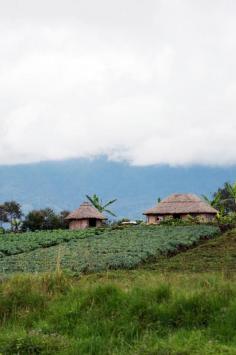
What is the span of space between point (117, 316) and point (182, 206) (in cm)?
4821

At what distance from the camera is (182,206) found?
57.9m

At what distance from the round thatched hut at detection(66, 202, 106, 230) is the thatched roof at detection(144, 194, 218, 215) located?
5.24 meters

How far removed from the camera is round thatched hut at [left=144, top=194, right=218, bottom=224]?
56.7 m

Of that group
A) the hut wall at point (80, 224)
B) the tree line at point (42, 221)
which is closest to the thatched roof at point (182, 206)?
the hut wall at point (80, 224)

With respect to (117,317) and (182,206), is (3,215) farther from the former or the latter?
(117,317)

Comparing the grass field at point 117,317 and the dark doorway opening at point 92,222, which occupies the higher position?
the dark doorway opening at point 92,222

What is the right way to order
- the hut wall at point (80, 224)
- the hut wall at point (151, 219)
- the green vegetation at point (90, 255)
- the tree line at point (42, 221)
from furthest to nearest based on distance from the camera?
the tree line at point (42, 221), the hut wall at point (80, 224), the hut wall at point (151, 219), the green vegetation at point (90, 255)

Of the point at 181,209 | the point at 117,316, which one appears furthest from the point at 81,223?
the point at 117,316

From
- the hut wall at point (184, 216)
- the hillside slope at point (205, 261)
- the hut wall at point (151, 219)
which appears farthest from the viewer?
the hut wall at point (151, 219)

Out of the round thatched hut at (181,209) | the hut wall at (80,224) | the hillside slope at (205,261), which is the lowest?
the hillside slope at (205,261)

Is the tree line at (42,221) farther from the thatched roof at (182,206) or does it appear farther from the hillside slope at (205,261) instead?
the hillside slope at (205,261)

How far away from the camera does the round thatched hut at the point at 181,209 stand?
5672cm

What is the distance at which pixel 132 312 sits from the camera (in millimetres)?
10062

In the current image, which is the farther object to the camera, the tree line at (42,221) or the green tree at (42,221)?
the green tree at (42,221)
